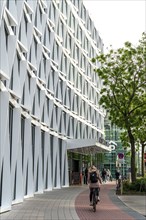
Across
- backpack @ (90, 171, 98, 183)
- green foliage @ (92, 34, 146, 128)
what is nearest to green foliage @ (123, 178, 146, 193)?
green foliage @ (92, 34, 146, 128)

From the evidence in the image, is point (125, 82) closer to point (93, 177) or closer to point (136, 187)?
point (136, 187)

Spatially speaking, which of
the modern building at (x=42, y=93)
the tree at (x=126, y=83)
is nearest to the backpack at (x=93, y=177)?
the modern building at (x=42, y=93)

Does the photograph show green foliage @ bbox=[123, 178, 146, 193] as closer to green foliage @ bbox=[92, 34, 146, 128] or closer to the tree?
the tree

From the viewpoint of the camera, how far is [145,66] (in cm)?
2952

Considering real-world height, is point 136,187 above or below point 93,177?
below

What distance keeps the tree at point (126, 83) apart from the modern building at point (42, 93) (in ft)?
14.3

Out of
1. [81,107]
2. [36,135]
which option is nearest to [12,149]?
[36,135]

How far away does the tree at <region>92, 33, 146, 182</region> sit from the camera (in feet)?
97.1

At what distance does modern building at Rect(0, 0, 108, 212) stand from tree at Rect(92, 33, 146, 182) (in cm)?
437

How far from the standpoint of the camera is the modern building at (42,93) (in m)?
16.4

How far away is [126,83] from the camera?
30125 millimetres

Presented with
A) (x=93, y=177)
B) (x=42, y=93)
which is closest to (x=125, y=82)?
(x=42, y=93)

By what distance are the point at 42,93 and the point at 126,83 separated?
6502mm

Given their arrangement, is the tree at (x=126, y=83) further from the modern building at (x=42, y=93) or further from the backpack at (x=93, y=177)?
the backpack at (x=93, y=177)
